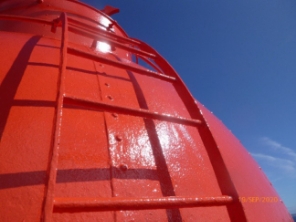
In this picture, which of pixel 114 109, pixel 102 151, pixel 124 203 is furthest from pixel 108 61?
pixel 124 203

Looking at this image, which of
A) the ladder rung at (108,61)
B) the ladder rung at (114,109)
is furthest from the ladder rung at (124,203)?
the ladder rung at (108,61)

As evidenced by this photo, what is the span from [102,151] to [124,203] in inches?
16.6

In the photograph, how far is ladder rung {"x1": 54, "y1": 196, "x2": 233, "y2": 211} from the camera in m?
0.93

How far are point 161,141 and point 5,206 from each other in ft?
2.97

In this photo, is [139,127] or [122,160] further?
[139,127]

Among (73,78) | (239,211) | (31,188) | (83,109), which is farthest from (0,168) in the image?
(239,211)

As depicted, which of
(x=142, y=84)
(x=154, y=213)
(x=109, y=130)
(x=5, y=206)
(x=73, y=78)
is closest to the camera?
(x=5, y=206)

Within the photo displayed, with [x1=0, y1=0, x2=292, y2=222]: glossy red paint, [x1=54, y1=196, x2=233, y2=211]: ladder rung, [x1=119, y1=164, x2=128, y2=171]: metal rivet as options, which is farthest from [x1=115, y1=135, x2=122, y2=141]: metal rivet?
[x1=54, y1=196, x2=233, y2=211]: ladder rung

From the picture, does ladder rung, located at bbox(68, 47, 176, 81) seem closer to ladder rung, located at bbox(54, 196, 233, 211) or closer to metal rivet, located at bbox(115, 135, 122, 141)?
metal rivet, located at bbox(115, 135, 122, 141)

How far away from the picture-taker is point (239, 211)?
127cm

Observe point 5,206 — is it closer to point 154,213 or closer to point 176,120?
point 154,213

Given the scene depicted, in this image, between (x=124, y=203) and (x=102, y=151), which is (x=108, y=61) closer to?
(x=102, y=151)

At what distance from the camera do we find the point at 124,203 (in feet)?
3.26

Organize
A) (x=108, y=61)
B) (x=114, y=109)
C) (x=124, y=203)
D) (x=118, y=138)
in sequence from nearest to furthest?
(x=124, y=203), (x=114, y=109), (x=118, y=138), (x=108, y=61)
